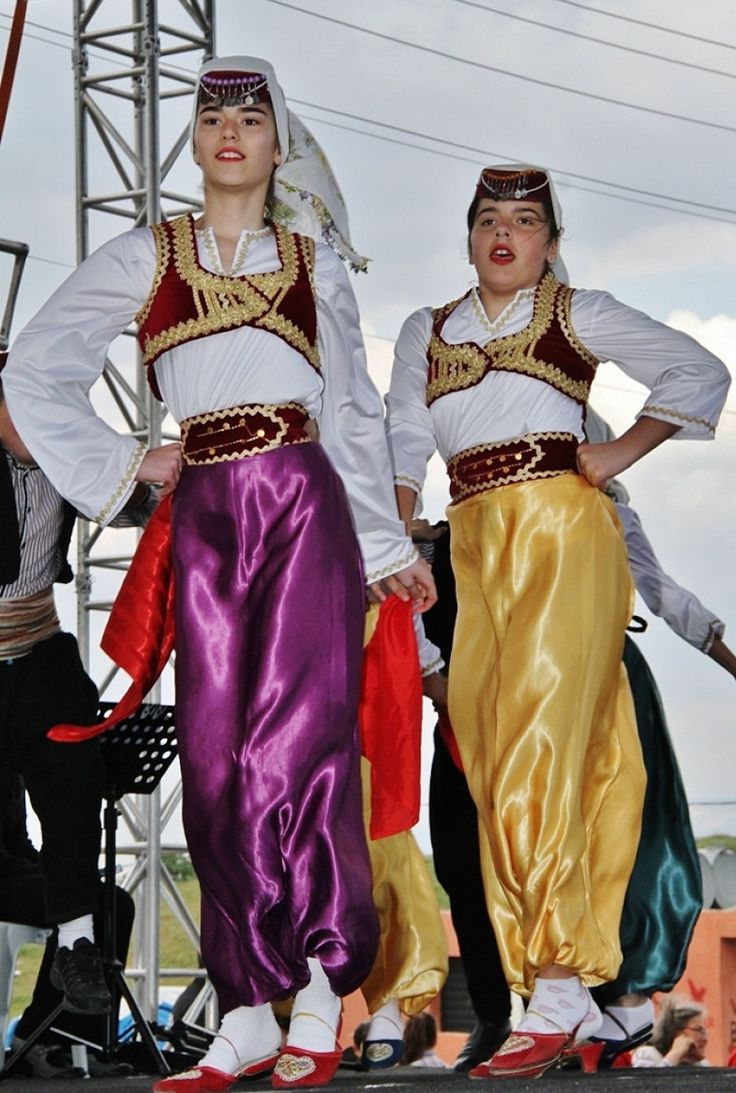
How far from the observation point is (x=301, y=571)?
3031mm

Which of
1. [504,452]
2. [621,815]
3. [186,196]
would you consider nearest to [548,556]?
[504,452]

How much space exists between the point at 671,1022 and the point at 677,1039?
0.10m

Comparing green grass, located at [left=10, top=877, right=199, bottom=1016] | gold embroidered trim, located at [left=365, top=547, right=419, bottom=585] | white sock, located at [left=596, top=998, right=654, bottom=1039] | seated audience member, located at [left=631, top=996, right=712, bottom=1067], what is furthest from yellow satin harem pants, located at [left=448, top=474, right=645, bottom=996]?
green grass, located at [left=10, top=877, right=199, bottom=1016]

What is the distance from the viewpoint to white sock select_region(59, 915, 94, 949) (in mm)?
3527

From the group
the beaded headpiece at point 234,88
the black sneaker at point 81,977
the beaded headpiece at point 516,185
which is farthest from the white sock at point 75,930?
the beaded headpiece at point 516,185

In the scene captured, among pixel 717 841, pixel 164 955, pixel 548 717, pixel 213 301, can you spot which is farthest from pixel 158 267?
pixel 164 955

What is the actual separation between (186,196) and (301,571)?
4.88 metres

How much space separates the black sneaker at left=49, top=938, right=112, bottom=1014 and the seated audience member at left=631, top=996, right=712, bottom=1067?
122 inches

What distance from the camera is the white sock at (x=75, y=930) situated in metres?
3.53

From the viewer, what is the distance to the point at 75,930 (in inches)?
139

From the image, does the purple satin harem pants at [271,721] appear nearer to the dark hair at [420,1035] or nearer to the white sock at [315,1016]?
the white sock at [315,1016]

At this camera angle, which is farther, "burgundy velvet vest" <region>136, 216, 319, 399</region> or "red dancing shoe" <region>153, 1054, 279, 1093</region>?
"burgundy velvet vest" <region>136, 216, 319, 399</region>

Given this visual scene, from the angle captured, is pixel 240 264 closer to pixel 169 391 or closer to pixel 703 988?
pixel 169 391

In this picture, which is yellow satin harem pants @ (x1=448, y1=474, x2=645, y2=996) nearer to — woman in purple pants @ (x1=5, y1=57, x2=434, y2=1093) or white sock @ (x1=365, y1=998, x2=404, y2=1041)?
woman in purple pants @ (x1=5, y1=57, x2=434, y2=1093)
